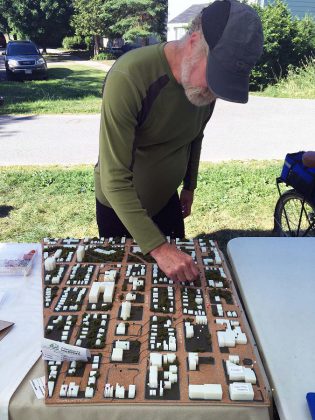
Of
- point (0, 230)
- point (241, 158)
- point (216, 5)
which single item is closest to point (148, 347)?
point (216, 5)

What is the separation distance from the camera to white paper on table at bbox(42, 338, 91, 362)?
125 cm

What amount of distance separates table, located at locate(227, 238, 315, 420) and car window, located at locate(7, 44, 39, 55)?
1536cm

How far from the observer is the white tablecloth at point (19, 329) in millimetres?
1264

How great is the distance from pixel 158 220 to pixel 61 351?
1134 millimetres

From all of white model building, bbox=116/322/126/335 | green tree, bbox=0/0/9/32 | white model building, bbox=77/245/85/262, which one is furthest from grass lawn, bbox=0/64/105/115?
green tree, bbox=0/0/9/32

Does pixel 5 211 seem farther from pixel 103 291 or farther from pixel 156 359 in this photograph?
pixel 156 359

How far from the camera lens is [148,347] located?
136cm

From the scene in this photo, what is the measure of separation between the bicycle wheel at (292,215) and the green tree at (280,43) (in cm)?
1059

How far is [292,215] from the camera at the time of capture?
375 centimetres

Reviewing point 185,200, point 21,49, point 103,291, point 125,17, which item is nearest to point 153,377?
point 103,291

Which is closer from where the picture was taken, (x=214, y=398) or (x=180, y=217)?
(x=214, y=398)

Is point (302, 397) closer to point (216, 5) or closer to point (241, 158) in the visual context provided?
point (216, 5)

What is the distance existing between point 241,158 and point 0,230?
3554 millimetres

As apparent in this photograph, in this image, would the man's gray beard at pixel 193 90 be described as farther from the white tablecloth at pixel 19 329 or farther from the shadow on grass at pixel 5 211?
the shadow on grass at pixel 5 211
